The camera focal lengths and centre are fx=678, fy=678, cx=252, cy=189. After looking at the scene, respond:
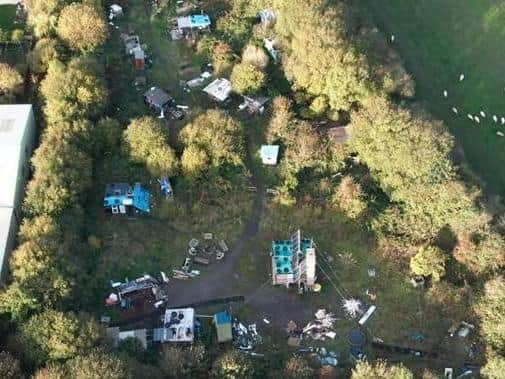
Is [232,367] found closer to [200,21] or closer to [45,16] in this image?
[200,21]

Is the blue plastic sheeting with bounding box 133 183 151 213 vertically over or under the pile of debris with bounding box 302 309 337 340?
over

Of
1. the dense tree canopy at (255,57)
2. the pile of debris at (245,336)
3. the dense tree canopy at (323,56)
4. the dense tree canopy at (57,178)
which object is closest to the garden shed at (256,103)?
the dense tree canopy at (255,57)

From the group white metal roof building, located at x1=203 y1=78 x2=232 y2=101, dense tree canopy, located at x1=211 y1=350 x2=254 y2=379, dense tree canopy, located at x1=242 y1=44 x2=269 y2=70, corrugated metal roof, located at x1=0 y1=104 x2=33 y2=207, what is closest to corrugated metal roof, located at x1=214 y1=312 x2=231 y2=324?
dense tree canopy, located at x1=211 y1=350 x2=254 y2=379

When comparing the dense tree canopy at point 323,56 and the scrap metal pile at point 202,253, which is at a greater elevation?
the dense tree canopy at point 323,56

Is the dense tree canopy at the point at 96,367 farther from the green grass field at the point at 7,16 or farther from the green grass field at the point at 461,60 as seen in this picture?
the green grass field at the point at 7,16

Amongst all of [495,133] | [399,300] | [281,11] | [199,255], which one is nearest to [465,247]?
[399,300]

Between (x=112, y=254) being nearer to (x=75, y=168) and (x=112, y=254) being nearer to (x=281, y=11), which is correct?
(x=75, y=168)

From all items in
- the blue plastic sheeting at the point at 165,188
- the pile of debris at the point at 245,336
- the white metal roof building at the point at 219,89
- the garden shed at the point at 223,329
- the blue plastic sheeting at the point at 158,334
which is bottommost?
the blue plastic sheeting at the point at 158,334

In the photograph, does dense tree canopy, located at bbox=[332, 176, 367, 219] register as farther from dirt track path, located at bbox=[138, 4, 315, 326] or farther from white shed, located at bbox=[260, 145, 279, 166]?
dirt track path, located at bbox=[138, 4, 315, 326]
